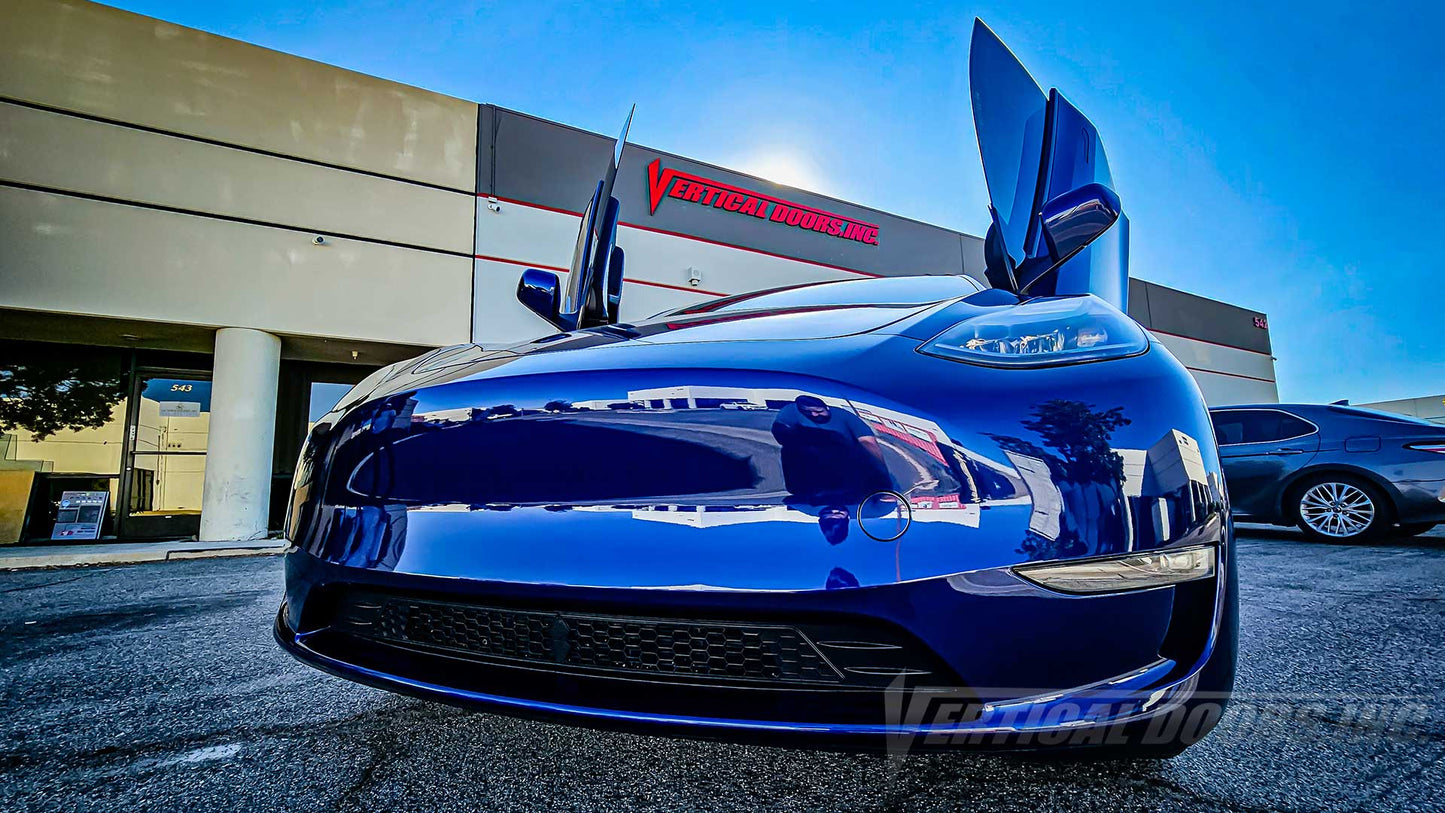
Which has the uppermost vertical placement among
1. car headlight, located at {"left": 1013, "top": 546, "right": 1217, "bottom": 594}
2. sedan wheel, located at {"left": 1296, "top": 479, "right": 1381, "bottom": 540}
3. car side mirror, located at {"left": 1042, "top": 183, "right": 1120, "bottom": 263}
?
car side mirror, located at {"left": 1042, "top": 183, "right": 1120, "bottom": 263}

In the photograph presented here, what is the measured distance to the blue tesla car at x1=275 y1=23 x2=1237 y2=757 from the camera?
0.79 m

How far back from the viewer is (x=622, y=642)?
0.87 meters

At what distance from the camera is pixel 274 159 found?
7.18 metres

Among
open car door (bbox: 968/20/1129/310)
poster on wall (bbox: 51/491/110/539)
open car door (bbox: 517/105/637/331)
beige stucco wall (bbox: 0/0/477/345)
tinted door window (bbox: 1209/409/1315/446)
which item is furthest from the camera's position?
poster on wall (bbox: 51/491/110/539)

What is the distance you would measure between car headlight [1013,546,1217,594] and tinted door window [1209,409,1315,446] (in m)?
5.08

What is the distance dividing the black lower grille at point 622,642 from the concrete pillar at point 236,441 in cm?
742

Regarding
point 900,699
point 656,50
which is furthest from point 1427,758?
point 656,50

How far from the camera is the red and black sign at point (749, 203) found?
9.36 m

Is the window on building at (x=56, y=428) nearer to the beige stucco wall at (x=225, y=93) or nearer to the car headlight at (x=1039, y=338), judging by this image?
the beige stucco wall at (x=225, y=93)

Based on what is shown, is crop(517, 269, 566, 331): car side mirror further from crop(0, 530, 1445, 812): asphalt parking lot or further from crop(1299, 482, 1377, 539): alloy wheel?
crop(1299, 482, 1377, 539): alloy wheel

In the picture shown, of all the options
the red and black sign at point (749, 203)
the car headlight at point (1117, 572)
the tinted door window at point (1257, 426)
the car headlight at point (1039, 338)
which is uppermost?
the red and black sign at point (749, 203)

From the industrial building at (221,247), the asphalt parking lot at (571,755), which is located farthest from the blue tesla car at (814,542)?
the industrial building at (221,247)

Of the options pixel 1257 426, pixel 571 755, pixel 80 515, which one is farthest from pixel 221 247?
pixel 1257 426

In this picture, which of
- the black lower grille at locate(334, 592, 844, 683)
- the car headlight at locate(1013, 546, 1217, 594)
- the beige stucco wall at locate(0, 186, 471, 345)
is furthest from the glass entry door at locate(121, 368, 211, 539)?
the car headlight at locate(1013, 546, 1217, 594)
